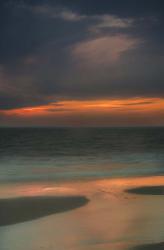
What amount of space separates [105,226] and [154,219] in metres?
1.30

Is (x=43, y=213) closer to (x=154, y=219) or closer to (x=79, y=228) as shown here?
(x=79, y=228)

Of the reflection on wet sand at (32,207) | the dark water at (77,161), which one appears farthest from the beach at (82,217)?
the dark water at (77,161)

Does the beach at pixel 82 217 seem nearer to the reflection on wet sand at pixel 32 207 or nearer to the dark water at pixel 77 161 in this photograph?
the reflection on wet sand at pixel 32 207

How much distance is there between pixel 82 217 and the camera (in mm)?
10008

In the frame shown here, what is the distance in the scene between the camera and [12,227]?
9.05 m

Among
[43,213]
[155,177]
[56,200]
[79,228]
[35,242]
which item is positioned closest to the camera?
[35,242]

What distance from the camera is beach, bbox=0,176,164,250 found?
303 inches

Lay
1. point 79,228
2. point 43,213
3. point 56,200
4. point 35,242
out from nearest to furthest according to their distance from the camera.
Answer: point 35,242 < point 79,228 < point 43,213 < point 56,200

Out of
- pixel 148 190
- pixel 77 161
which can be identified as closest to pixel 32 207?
pixel 148 190

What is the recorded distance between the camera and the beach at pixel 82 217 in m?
7.69

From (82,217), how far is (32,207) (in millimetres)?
1875

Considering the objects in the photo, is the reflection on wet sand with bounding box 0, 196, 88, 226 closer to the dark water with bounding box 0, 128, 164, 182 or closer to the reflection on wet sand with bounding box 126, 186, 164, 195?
the reflection on wet sand with bounding box 126, 186, 164, 195

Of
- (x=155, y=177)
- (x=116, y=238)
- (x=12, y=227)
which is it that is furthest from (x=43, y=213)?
(x=155, y=177)

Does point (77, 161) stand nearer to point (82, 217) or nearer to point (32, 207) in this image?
point (32, 207)
